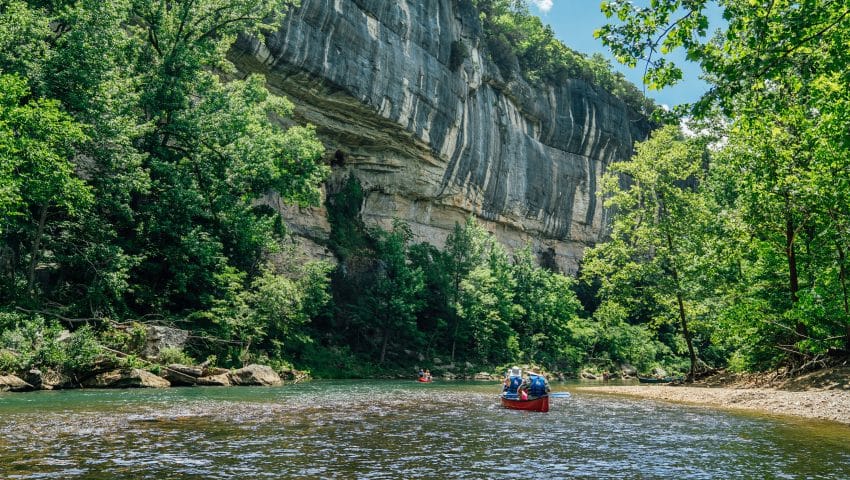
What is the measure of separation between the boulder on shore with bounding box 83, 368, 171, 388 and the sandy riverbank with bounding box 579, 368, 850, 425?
18.5m

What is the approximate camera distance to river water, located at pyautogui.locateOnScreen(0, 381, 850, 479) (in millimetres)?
8367

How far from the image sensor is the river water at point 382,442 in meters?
8.37

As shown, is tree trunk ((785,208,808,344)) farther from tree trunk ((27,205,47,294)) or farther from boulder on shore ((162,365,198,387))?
tree trunk ((27,205,47,294))

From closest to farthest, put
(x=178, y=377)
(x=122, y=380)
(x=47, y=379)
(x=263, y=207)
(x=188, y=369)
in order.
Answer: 1. (x=47, y=379)
2. (x=122, y=380)
3. (x=178, y=377)
4. (x=188, y=369)
5. (x=263, y=207)

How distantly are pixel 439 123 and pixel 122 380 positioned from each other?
3517 centimetres

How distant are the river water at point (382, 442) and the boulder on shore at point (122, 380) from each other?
305 cm

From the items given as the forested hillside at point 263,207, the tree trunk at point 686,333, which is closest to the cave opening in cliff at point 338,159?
the forested hillside at point 263,207

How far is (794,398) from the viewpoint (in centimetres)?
1803

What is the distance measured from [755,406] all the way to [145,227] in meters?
25.0

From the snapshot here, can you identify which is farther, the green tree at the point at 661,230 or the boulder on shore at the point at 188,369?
the green tree at the point at 661,230

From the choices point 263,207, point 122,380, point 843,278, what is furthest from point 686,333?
point 263,207

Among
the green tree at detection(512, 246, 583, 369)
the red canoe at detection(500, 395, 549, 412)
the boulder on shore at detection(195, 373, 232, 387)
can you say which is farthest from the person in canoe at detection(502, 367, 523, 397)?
the green tree at detection(512, 246, 583, 369)

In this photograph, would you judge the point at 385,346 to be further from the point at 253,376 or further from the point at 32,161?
the point at 32,161

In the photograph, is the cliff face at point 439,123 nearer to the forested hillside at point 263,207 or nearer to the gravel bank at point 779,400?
the forested hillside at point 263,207
